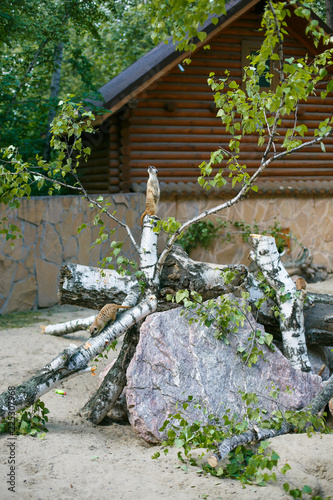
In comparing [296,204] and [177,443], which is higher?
[296,204]

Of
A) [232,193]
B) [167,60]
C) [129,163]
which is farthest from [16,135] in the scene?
[232,193]

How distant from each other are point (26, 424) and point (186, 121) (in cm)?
759

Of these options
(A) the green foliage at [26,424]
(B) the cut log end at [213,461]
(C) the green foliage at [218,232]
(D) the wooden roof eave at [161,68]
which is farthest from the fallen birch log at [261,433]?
(D) the wooden roof eave at [161,68]

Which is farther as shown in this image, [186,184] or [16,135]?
[16,135]

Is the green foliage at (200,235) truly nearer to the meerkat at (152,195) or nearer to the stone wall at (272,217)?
the stone wall at (272,217)

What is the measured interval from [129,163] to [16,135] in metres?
3.06

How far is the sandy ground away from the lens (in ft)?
10.2

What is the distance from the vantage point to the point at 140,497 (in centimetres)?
305

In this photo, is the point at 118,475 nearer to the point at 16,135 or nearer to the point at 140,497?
the point at 140,497

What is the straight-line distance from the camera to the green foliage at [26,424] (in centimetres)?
377

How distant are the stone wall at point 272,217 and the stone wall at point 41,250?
177 centimetres

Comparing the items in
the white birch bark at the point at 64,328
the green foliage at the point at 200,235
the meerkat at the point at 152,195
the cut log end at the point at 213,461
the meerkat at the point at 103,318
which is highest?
the meerkat at the point at 152,195

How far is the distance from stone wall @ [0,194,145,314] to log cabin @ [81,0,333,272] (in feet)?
4.88

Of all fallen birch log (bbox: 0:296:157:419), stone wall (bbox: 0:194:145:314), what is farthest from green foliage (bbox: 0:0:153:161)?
fallen birch log (bbox: 0:296:157:419)
